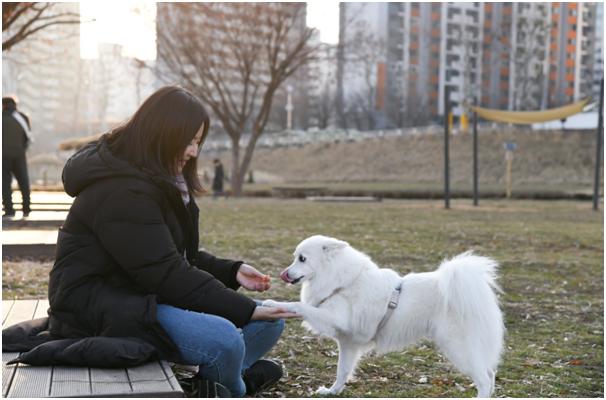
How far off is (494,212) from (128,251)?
16.5 metres

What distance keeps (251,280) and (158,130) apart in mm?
923

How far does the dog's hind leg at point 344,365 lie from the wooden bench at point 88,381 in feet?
3.62

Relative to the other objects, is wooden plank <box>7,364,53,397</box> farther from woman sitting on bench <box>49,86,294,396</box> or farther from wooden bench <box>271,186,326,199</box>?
wooden bench <box>271,186,326,199</box>

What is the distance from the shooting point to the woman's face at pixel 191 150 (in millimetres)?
3182

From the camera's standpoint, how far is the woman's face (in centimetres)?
318

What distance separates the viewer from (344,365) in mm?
3842

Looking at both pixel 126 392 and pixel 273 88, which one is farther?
pixel 273 88

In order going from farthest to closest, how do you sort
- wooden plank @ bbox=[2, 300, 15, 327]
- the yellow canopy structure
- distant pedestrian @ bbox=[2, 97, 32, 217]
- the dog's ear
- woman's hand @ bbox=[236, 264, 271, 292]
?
the yellow canopy structure, distant pedestrian @ bbox=[2, 97, 32, 217], wooden plank @ bbox=[2, 300, 15, 327], the dog's ear, woman's hand @ bbox=[236, 264, 271, 292]

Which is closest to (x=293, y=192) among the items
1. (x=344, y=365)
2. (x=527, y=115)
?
(x=527, y=115)

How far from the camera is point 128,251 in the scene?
298cm

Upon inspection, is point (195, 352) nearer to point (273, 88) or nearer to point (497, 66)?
point (273, 88)

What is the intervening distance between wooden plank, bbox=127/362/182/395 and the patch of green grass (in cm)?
97

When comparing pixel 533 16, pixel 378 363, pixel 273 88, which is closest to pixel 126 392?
pixel 378 363

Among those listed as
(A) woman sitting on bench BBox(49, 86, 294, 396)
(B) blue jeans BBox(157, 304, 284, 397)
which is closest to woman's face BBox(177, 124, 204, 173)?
(A) woman sitting on bench BBox(49, 86, 294, 396)
